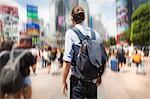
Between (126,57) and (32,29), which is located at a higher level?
(32,29)

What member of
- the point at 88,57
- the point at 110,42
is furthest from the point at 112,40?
the point at 88,57

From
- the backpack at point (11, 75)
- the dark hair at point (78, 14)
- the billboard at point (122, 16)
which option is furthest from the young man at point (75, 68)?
the backpack at point (11, 75)

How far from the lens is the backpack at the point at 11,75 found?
10.3ft

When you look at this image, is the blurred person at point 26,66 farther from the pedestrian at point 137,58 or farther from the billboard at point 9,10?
the pedestrian at point 137,58

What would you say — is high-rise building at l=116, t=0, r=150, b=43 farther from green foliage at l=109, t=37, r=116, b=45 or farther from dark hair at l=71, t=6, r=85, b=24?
dark hair at l=71, t=6, r=85, b=24

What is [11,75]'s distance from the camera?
315 cm

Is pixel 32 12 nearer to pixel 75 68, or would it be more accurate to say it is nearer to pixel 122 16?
pixel 75 68

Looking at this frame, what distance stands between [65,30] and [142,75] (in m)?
0.64

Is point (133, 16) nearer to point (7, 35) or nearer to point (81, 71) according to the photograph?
point (81, 71)

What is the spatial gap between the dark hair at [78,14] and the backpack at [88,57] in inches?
2.9

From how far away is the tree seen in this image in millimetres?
3355

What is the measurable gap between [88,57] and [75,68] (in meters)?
0.12

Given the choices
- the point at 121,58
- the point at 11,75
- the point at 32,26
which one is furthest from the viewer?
the point at 121,58

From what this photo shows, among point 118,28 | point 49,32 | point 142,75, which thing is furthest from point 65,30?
point 142,75
